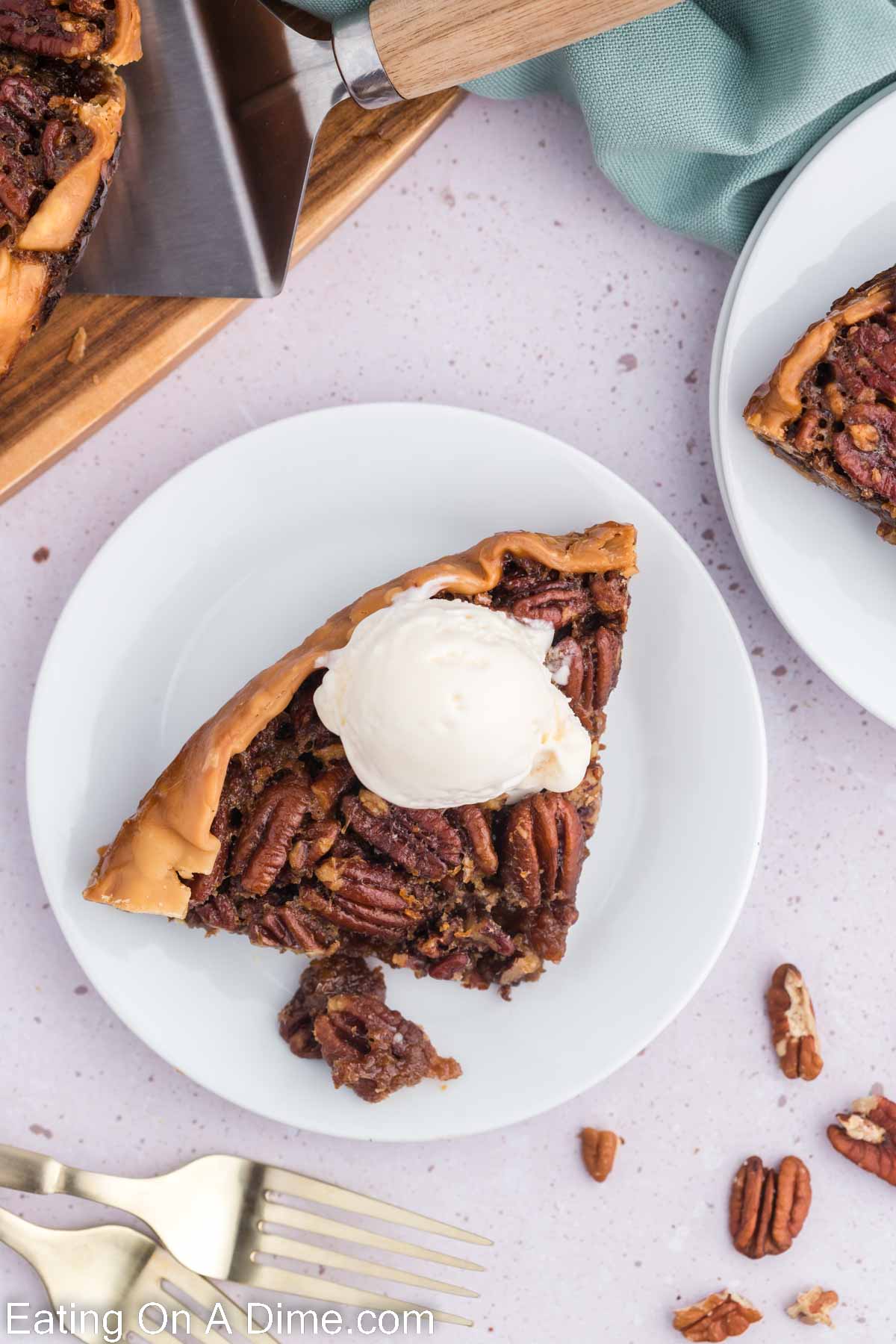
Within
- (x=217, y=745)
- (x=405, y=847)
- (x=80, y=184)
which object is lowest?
(x=405, y=847)

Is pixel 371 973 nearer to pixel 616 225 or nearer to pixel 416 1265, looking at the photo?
pixel 416 1265

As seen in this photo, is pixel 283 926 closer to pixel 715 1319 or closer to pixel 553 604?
pixel 553 604

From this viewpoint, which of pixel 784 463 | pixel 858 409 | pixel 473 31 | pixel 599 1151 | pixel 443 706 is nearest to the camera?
pixel 443 706

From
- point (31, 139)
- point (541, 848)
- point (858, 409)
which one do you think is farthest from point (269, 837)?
point (858, 409)

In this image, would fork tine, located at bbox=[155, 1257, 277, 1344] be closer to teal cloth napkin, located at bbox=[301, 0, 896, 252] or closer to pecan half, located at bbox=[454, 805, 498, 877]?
pecan half, located at bbox=[454, 805, 498, 877]

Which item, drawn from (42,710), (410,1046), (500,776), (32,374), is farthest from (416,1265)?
(32,374)

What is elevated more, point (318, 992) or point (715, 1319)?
point (318, 992)
